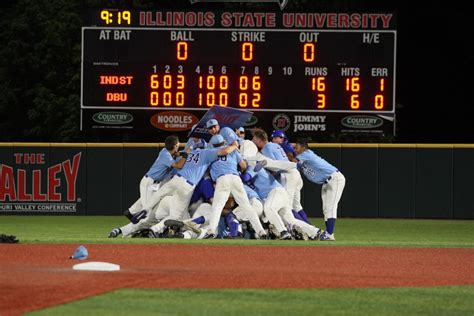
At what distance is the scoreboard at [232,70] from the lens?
20.1 m

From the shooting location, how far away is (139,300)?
26.8ft

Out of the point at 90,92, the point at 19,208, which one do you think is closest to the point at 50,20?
the point at 19,208

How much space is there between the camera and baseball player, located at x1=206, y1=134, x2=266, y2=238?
48.3 ft

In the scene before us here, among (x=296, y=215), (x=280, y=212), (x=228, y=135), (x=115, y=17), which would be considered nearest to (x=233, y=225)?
(x=280, y=212)

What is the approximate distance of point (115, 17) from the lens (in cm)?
2014

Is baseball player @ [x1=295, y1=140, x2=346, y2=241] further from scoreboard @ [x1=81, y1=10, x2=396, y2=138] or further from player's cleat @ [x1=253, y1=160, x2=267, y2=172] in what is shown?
scoreboard @ [x1=81, y1=10, x2=396, y2=138]

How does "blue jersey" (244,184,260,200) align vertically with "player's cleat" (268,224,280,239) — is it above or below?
above

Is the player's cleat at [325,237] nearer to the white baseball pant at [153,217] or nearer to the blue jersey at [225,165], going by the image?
the blue jersey at [225,165]

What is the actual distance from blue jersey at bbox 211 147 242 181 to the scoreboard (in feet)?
17.2

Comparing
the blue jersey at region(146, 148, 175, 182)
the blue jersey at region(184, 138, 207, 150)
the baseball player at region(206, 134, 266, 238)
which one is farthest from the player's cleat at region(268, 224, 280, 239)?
the blue jersey at region(146, 148, 175, 182)

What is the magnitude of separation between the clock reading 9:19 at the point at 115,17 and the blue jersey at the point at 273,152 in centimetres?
534

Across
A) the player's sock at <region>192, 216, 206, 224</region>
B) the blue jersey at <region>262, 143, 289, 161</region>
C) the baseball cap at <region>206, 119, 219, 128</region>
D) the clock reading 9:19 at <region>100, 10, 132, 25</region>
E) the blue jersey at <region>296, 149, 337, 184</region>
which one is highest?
the clock reading 9:19 at <region>100, 10, 132, 25</region>

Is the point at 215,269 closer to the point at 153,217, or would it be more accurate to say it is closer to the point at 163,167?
the point at 153,217

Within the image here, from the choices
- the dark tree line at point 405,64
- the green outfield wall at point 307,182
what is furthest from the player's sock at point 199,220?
the dark tree line at point 405,64
